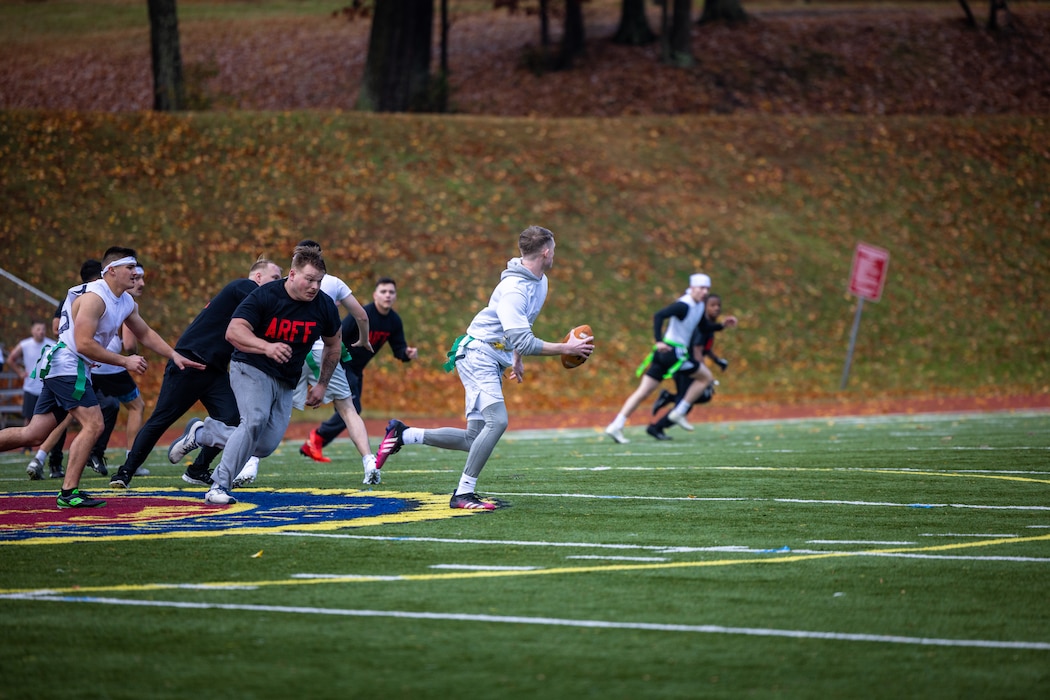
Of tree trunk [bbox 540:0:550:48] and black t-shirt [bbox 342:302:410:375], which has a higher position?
black t-shirt [bbox 342:302:410:375]

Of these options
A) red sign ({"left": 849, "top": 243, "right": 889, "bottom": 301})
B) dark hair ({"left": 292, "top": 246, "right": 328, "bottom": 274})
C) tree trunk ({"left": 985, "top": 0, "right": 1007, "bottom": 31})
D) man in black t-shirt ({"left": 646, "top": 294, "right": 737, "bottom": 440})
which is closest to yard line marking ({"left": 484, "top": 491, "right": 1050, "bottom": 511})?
dark hair ({"left": 292, "top": 246, "right": 328, "bottom": 274})

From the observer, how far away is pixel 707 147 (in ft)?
127

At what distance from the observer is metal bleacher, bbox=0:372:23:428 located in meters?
20.6

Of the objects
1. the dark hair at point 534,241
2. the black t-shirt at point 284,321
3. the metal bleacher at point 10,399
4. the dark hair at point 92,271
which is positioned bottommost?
the metal bleacher at point 10,399

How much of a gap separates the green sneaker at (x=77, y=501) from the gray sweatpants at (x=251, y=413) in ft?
3.36

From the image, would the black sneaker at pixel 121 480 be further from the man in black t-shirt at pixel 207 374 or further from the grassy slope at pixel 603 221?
the grassy slope at pixel 603 221

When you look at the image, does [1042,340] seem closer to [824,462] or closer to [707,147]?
[707,147]

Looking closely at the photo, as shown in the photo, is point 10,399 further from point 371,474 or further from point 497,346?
point 497,346

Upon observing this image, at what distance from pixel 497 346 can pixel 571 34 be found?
124 feet

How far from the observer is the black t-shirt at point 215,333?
12.2 meters

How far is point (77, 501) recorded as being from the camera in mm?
10547

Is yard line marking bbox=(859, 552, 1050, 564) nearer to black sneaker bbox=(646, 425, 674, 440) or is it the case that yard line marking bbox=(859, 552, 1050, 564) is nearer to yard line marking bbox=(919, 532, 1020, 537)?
yard line marking bbox=(919, 532, 1020, 537)

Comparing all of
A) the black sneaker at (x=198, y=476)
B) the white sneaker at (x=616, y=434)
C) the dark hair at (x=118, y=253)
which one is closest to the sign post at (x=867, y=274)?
the white sneaker at (x=616, y=434)

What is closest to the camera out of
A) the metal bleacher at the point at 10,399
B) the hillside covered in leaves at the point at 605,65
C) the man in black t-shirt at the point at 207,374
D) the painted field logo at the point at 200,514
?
the painted field logo at the point at 200,514
